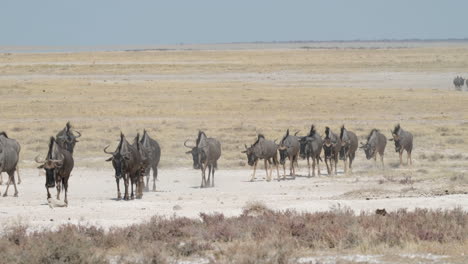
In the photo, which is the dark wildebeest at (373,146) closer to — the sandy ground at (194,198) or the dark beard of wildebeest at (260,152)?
the sandy ground at (194,198)

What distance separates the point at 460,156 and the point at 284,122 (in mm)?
12725

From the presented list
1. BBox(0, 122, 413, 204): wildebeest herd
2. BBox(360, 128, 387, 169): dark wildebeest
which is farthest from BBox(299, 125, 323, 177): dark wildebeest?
BBox(360, 128, 387, 169): dark wildebeest

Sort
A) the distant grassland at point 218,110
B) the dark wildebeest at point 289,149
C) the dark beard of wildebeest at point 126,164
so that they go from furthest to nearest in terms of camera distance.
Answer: the distant grassland at point 218,110, the dark wildebeest at point 289,149, the dark beard of wildebeest at point 126,164

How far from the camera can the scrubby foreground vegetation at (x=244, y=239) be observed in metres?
12.3

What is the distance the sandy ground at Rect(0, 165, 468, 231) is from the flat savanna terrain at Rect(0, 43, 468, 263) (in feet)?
0.12

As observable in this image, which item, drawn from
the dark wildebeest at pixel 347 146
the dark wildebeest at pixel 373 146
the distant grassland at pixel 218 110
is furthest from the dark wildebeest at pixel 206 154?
the dark wildebeest at pixel 373 146

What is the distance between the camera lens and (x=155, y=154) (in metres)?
25.6

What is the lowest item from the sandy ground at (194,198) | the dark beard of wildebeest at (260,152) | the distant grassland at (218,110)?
the sandy ground at (194,198)

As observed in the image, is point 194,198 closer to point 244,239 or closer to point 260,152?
point 260,152

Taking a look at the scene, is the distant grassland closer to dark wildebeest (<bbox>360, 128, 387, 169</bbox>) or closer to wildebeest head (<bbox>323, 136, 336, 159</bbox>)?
dark wildebeest (<bbox>360, 128, 387, 169</bbox>)

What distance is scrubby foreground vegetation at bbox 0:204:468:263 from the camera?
12305 millimetres

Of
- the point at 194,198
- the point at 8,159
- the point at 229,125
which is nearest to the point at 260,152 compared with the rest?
the point at 194,198

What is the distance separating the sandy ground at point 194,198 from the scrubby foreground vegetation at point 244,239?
1.72 m

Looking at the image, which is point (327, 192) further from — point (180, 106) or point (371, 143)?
point (180, 106)
